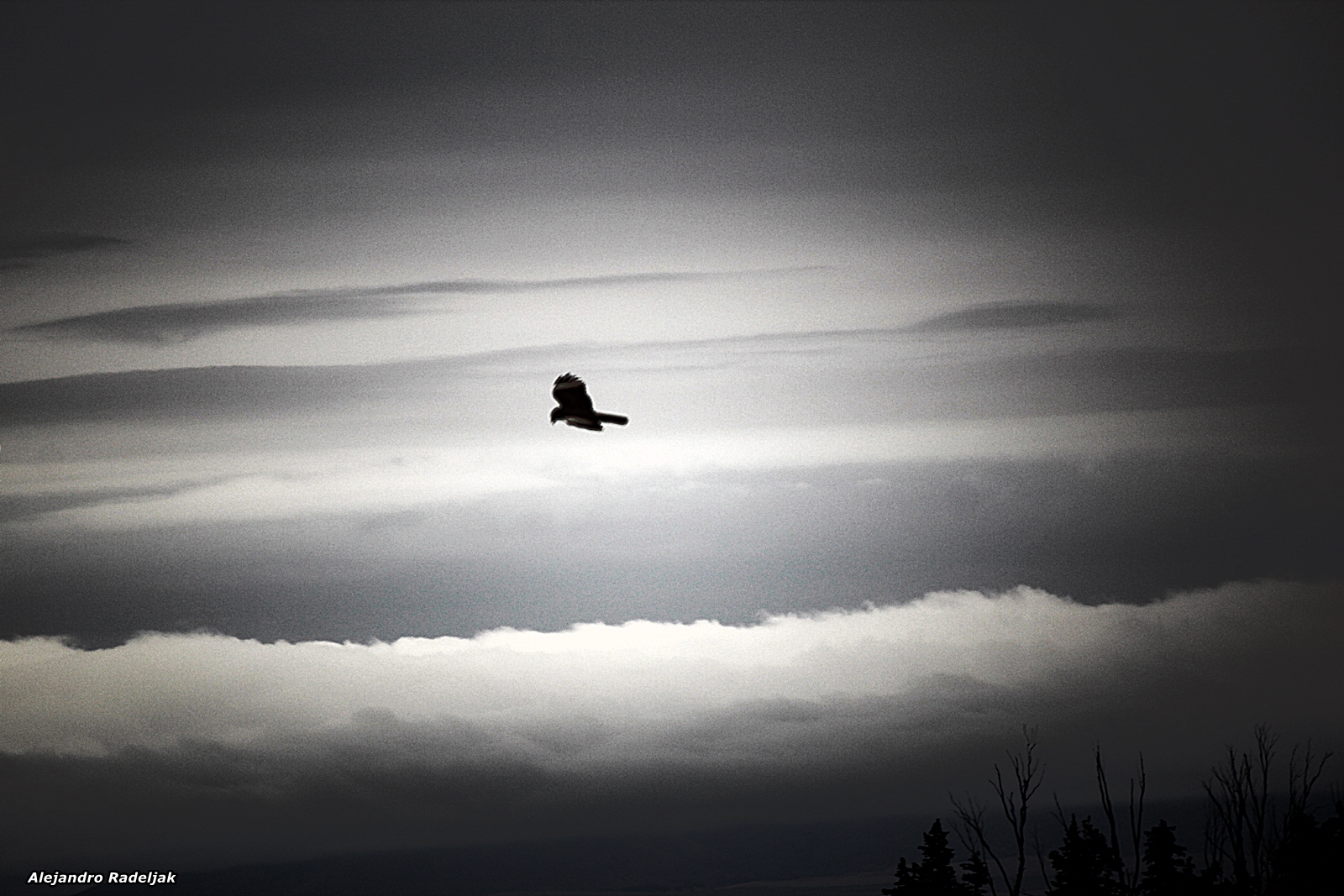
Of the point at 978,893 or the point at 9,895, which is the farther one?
the point at 9,895

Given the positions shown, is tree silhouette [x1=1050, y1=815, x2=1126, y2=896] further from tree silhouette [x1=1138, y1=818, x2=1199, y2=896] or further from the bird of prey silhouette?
the bird of prey silhouette

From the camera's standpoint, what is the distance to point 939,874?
7762cm

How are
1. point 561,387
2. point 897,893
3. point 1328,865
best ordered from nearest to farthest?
point 561,387 < point 1328,865 < point 897,893

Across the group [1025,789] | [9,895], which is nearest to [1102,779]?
[1025,789]

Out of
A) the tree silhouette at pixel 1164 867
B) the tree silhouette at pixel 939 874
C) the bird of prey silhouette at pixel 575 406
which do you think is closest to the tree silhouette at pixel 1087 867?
the tree silhouette at pixel 1164 867

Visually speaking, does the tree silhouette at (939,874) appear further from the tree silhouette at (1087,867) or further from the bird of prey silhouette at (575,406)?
the bird of prey silhouette at (575,406)

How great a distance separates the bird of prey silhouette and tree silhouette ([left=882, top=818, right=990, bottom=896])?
3046cm

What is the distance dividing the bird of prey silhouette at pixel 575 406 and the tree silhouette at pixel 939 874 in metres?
30.5

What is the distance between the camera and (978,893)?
251 feet

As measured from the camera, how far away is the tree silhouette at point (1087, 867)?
75.4 m

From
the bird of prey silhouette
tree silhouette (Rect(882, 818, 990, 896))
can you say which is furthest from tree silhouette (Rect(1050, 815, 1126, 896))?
the bird of prey silhouette

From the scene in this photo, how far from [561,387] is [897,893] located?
33786 millimetres

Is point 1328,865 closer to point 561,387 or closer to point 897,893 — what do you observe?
point 897,893

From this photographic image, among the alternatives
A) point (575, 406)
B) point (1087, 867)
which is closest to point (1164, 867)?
point (1087, 867)
